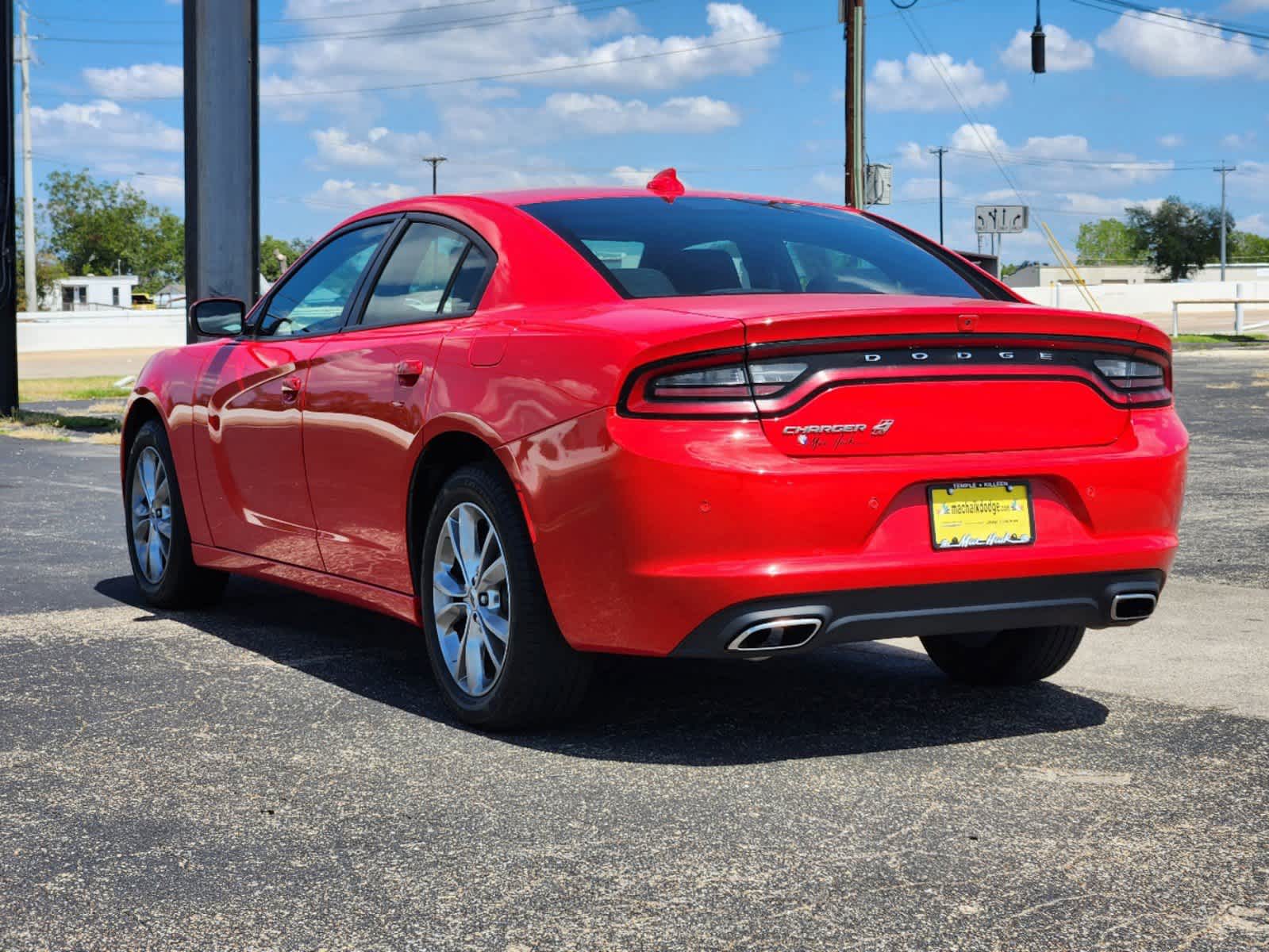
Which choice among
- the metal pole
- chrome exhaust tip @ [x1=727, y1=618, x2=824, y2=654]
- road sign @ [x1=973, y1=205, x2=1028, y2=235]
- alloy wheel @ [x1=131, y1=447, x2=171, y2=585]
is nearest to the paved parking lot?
chrome exhaust tip @ [x1=727, y1=618, x2=824, y2=654]

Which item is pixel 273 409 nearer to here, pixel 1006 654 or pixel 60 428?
pixel 1006 654

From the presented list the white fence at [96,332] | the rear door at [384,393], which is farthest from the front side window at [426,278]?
the white fence at [96,332]

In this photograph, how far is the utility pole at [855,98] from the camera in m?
23.2

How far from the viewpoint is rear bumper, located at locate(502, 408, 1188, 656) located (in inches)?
164

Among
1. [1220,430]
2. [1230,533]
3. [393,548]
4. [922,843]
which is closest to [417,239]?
[393,548]

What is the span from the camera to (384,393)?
5230 millimetres

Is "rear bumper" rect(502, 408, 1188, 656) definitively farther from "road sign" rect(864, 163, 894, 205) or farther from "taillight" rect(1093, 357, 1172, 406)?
"road sign" rect(864, 163, 894, 205)

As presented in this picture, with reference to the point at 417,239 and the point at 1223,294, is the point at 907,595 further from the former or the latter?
the point at 1223,294

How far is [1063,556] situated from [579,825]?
1.49 metres

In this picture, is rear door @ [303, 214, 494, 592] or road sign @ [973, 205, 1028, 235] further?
road sign @ [973, 205, 1028, 235]

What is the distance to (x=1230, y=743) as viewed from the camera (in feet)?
15.2

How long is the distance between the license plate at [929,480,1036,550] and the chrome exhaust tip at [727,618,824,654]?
40cm

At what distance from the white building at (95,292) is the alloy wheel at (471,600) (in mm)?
113734

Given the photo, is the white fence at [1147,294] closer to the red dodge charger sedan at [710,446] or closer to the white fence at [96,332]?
the white fence at [96,332]
